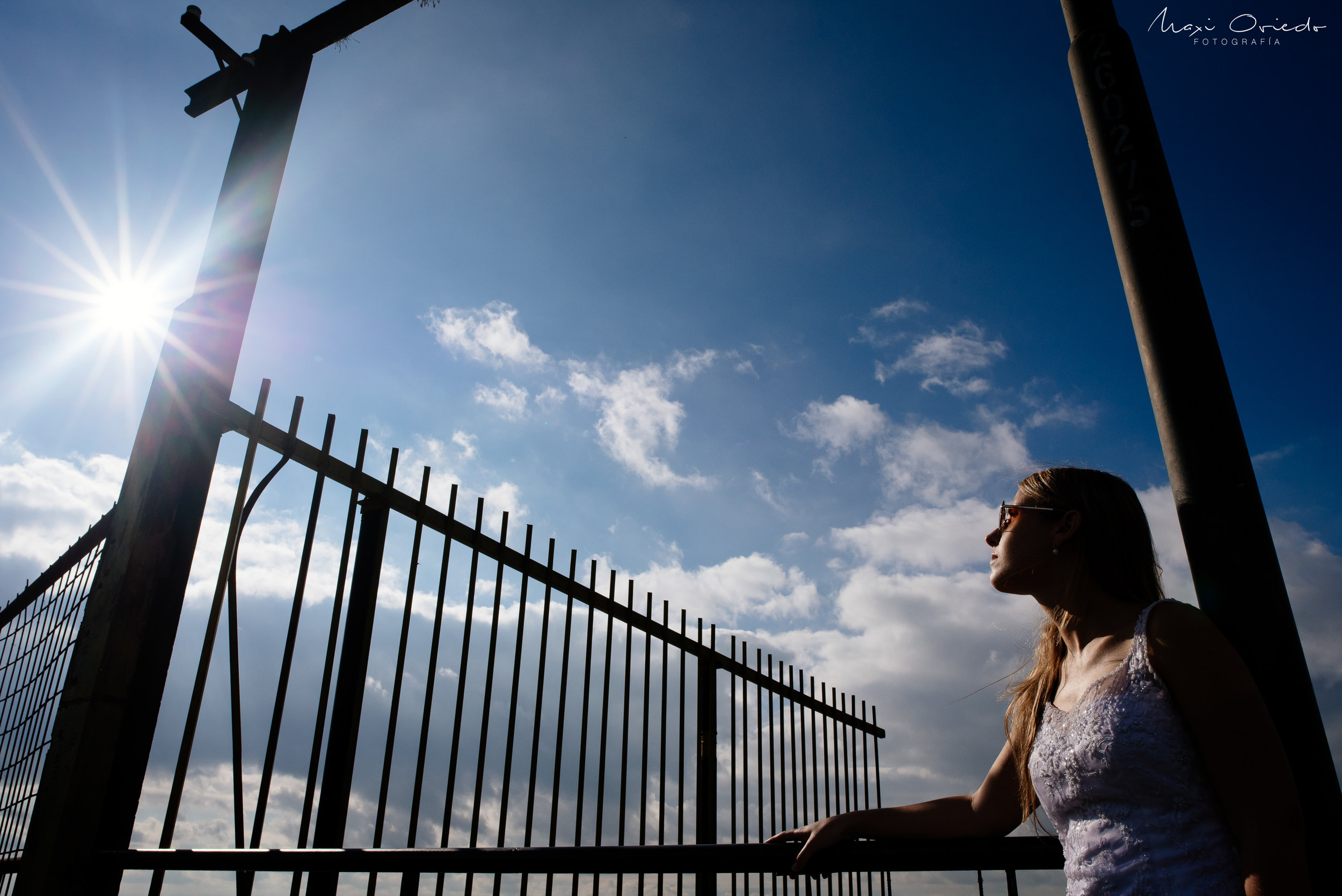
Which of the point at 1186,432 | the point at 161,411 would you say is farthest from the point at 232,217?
the point at 1186,432

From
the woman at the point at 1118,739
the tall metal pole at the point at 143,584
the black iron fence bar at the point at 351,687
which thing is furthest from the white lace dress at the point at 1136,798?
the tall metal pole at the point at 143,584

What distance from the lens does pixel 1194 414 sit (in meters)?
1.59

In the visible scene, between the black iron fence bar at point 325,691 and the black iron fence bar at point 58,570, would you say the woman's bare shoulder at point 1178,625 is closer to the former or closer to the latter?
the black iron fence bar at point 325,691

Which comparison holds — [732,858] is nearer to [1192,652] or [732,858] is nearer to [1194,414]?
[1192,652]

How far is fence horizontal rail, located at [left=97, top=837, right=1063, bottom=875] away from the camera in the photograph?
1579mm

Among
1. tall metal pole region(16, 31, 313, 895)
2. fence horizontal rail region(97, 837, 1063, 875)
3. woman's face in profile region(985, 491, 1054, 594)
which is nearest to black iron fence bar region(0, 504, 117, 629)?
tall metal pole region(16, 31, 313, 895)

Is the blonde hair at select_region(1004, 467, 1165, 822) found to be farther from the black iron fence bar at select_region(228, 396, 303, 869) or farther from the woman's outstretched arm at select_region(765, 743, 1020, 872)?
the black iron fence bar at select_region(228, 396, 303, 869)

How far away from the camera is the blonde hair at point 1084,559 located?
5.91ft

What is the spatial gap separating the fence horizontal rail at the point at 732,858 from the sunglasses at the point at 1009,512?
30.4 inches

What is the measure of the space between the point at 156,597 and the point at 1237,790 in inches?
128

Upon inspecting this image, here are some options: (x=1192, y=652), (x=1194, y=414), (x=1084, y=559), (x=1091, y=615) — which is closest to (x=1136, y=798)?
(x=1192, y=652)

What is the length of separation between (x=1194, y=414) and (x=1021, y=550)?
21.1 inches

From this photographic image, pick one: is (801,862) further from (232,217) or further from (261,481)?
(232,217)

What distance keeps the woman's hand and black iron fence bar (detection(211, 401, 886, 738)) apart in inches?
91.3
